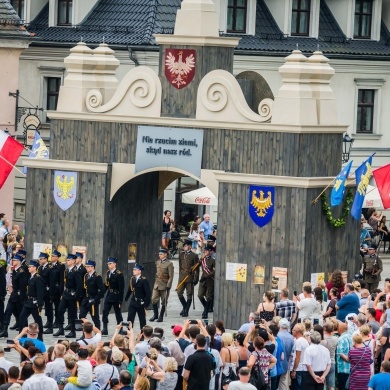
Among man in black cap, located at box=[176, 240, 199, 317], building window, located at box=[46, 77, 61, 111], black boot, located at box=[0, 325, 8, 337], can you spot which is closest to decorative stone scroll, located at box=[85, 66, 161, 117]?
man in black cap, located at box=[176, 240, 199, 317]

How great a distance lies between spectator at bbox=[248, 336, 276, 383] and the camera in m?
30.0

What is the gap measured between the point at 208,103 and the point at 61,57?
61.3 feet

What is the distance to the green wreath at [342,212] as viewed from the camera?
38.5 metres

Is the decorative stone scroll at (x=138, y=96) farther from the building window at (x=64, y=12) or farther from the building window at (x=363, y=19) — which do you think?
the building window at (x=363, y=19)

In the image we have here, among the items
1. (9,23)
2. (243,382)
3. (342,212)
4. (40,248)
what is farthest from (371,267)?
(9,23)

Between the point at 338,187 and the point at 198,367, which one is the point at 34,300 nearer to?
the point at 338,187

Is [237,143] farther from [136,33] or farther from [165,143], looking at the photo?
[136,33]

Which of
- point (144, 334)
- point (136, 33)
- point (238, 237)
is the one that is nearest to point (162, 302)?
point (238, 237)

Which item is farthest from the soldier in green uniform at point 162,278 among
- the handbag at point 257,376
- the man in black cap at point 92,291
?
the handbag at point 257,376

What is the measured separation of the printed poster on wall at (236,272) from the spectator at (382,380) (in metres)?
9.87

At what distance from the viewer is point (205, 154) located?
3909 cm

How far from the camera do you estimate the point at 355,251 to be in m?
40.0

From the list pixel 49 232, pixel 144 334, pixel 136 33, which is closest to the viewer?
pixel 144 334

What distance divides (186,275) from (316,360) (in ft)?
33.5
